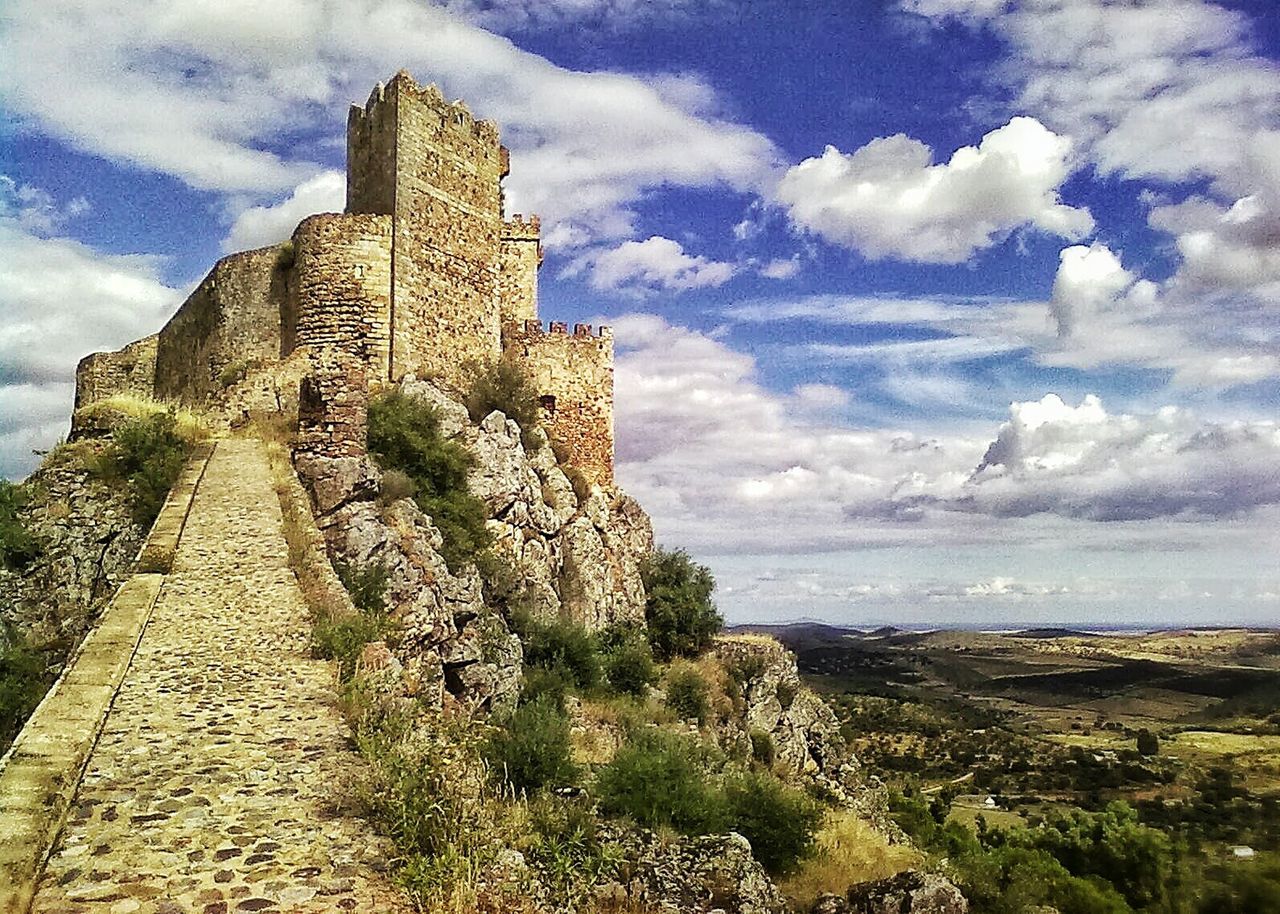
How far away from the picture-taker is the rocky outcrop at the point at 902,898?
824cm

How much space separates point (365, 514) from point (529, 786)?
6385 mm

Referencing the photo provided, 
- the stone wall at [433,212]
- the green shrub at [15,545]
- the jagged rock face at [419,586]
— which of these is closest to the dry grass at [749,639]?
the jagged rock face at [419,586]

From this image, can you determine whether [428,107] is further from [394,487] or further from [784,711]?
[784,711]

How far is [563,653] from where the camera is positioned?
20.2m

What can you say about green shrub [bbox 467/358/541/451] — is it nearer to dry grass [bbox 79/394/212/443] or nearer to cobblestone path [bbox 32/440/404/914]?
dry grass [bbox 79/394/212/443]

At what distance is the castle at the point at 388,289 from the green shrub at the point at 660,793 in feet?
37.4

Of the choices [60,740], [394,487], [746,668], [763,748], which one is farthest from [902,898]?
[746,668]

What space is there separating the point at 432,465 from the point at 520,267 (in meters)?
9.09

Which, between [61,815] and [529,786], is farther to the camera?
[529,786]

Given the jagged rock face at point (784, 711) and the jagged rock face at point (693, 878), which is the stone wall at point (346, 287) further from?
the jagged rock face at point (693, 878)

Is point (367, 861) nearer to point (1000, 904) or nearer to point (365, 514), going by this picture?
point (1000, 904)

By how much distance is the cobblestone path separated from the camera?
15.4ft

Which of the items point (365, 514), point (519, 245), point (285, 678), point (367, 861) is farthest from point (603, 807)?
point (519, 245)

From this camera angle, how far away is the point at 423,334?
71.6 feet
